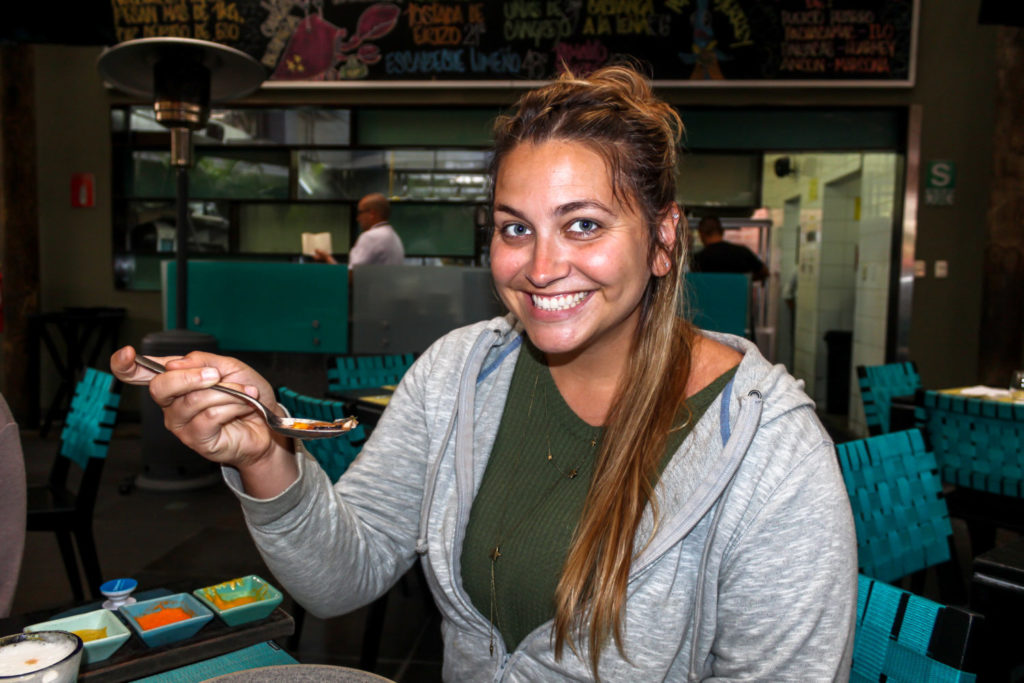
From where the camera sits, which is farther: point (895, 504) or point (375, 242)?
point (375, 242)

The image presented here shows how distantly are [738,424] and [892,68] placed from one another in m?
4.94

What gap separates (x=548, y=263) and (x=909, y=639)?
66 cm

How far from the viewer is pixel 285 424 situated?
94 cm

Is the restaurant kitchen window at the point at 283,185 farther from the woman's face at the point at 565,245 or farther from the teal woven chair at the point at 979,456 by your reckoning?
the woman's face at the point at 565,245

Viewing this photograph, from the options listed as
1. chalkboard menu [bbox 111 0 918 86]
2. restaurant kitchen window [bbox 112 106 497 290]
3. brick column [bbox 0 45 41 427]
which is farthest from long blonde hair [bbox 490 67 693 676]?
brick column [bbox 0 45 41 427]

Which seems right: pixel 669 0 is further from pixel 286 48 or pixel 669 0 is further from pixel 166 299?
pixel 166 299

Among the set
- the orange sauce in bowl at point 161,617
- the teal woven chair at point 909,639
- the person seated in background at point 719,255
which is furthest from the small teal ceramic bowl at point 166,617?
the person seated in background at point 719,255

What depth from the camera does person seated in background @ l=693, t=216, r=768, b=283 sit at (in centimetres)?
502

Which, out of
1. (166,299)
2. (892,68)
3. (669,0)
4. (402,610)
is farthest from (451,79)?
(402,610)

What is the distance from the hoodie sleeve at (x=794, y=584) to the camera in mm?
917

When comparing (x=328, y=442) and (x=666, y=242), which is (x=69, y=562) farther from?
(x=666, y=242)

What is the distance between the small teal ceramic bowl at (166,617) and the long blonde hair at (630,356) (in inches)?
18.6

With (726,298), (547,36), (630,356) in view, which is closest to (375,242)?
(547,36)

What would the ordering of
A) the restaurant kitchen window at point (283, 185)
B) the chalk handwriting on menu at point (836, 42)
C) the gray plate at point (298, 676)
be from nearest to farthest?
the gray plate at point (298, 676) → the chalk handwriting on menu at point (836, 42) → the restaurant kitchen window at point (283, 185)
